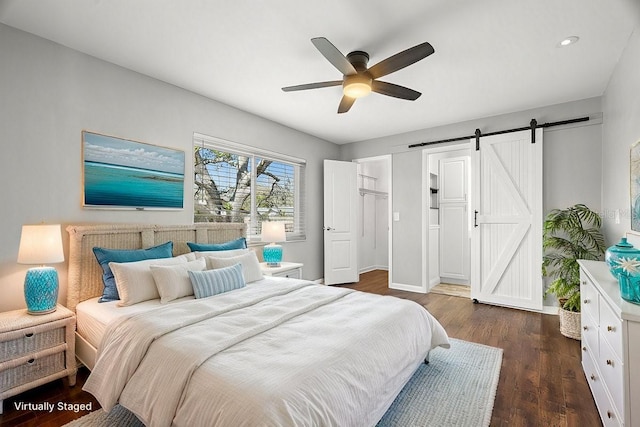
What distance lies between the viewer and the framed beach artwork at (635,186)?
2.14 metres

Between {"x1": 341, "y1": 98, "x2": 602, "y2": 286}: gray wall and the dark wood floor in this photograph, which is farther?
{"x1": 341, "y1": 98, "x2": 602, "y2": 286}: gray wall

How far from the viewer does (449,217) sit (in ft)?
18.1

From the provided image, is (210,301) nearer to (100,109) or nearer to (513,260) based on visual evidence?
(100,109)

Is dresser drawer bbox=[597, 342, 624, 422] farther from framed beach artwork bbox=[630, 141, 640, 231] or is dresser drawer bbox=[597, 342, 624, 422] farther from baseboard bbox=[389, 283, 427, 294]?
baseboard bbox=[389, 283, 427, 294]

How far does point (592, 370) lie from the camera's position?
80.7 inches

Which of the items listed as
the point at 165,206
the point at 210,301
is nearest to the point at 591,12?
the point at 210,301

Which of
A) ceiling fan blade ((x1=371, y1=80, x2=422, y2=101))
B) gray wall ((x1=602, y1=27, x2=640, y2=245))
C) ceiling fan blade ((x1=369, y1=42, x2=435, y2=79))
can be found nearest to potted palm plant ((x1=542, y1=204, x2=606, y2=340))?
gray wall ((x1=602, y1=27, x2=640, y2=245))

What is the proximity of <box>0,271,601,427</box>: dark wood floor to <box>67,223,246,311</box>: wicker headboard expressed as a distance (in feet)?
2.09

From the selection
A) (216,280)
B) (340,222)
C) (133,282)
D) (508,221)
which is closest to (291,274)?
(216,280)

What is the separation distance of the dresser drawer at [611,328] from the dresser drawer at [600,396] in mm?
303

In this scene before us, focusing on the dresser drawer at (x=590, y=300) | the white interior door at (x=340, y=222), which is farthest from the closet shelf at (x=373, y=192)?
the dresser drawer at (x=590, y=300)

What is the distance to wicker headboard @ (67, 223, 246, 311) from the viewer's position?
2.38 metres

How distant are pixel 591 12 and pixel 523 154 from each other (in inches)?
83.2

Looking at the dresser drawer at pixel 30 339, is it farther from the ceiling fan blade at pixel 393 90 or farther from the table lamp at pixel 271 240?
the ceiling fan blade at pixel 393 90
